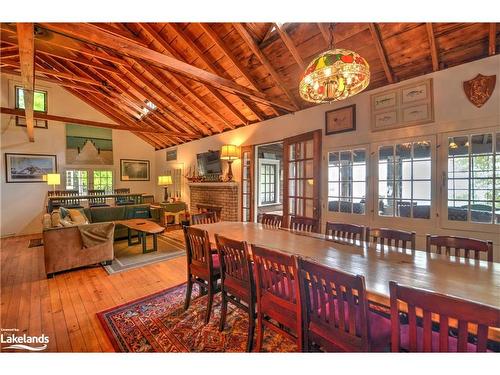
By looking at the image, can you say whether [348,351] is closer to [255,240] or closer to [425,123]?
[255,240]

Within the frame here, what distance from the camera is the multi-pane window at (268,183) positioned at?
18.4ft

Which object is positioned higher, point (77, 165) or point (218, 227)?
point (77, 165)

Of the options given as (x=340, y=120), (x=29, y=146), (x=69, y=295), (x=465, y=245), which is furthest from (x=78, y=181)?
(x=465, y=245)

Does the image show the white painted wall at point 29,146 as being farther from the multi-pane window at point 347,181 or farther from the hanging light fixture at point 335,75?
the hanging light fixture at point 335,75

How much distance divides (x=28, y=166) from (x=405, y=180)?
8865 millimetres

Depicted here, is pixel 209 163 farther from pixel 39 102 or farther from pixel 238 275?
pixel 39 102

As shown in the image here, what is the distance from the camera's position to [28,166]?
6.13m

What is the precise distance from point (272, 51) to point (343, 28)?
0.98 m

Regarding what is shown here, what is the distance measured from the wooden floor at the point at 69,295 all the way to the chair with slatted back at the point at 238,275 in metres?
1.04

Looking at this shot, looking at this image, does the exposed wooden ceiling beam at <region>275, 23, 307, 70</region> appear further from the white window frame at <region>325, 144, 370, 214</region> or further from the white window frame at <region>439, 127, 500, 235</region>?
the white window frame at <region>439, 127, 500, 235</region>

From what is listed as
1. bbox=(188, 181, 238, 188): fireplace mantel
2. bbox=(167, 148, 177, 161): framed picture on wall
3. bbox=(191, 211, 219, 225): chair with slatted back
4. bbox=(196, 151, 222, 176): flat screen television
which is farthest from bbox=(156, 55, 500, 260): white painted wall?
bbox=(167, 148, 177, 161): framed picture on wall

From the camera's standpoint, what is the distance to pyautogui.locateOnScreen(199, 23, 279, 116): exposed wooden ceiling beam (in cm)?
305
